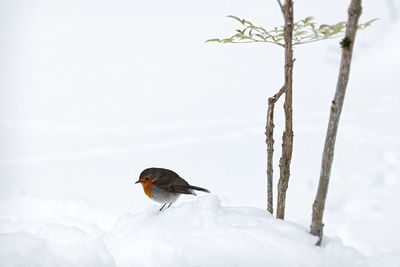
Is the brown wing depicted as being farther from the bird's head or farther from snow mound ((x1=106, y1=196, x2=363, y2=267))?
snow mound ((x1=106, y1=196, x2=363, y2=267))

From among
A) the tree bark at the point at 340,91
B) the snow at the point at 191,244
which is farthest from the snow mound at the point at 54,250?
the tree bark at the point at 340,91

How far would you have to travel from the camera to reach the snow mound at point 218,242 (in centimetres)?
161

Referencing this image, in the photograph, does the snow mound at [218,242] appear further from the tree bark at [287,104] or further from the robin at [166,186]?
the robin at [166,186]

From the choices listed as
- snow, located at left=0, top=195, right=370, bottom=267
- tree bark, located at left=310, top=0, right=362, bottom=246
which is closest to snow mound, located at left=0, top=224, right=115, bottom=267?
snow, located at left=0, top=195, right=370, bottom=267

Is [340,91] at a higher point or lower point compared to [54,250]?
higher

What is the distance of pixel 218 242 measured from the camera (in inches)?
64.6

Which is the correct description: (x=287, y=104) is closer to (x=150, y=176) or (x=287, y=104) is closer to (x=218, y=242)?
(x=218, y=242)

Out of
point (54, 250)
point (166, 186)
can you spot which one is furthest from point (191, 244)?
point (166, 186)

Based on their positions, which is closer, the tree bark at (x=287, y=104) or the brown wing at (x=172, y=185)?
the tree bark at (x=287, y=104)

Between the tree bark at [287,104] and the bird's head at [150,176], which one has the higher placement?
the tree bark at [287,104]

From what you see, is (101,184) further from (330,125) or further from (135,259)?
(330,125)

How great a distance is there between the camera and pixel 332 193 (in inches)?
161

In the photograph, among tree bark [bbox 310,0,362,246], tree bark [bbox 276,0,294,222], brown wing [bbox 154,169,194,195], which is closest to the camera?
tree bark [bbox 310,0,362,246]

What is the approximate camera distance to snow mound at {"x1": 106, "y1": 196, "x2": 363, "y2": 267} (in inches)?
63.4
